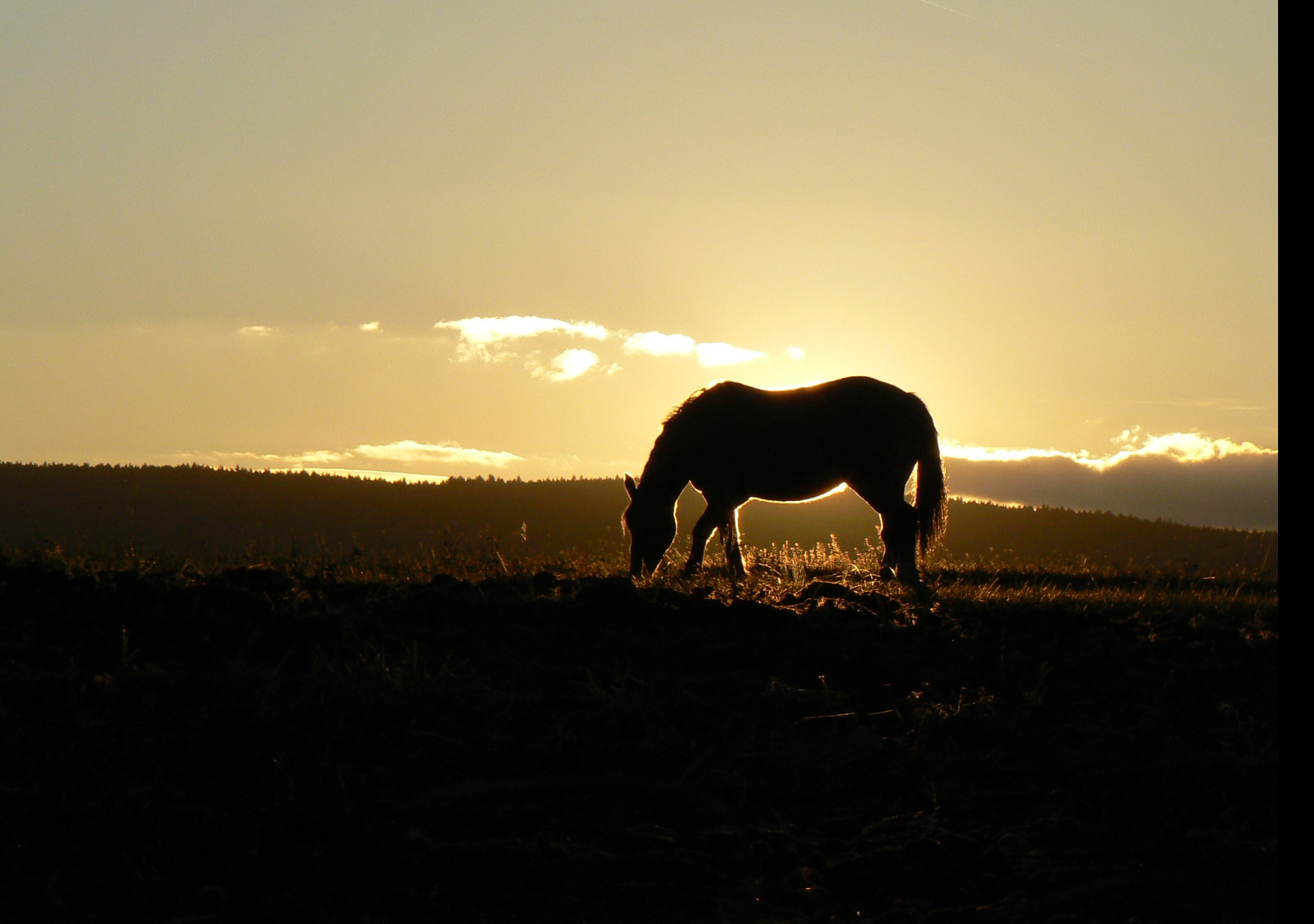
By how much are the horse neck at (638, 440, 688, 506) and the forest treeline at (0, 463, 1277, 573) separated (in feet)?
26.0

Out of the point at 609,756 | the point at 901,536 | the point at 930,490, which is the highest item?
the point at 930,490

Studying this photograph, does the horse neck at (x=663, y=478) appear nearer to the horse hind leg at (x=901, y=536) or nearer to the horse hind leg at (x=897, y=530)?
the horse hind leg at (x=897, y=530)

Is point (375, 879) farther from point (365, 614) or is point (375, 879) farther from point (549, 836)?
point (365, 614)

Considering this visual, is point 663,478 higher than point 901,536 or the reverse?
higher

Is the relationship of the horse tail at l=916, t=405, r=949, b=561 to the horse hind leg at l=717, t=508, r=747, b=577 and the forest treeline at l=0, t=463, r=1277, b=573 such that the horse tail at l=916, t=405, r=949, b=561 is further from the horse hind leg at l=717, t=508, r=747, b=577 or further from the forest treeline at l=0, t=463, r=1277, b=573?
the forest treeline at l=0, t=463, r=1277, b=573

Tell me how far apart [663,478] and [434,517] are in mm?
15948

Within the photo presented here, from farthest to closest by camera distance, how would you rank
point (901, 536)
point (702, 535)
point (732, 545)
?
point (702, 535)
point (901, 536)
point (732, 545)

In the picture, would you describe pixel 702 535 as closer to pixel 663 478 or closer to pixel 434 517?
pixel 663 478

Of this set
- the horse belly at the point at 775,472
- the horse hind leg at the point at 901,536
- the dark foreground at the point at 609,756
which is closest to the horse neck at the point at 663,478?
the horse belly at the point at 775,472

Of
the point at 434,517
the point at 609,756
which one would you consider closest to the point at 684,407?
the point at 609,756

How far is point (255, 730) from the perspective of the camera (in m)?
4.75

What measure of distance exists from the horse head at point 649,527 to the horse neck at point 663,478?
0.03 meters

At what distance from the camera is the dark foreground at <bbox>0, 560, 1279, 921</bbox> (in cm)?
360

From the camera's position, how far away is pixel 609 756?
4613 millimetres
